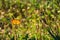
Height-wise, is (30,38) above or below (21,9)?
below

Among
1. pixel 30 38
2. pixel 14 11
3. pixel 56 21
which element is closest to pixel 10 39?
pixel 30 38

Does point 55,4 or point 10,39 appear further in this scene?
point 55,4

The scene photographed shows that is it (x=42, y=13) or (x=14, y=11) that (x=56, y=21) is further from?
(x=14, y=11)

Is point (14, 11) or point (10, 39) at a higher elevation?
point (14, 11)

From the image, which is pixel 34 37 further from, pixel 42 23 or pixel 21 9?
pixel 21 9

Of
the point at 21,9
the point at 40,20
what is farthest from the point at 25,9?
the point at 40,20

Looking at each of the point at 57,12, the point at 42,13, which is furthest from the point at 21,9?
the point at 57,12
